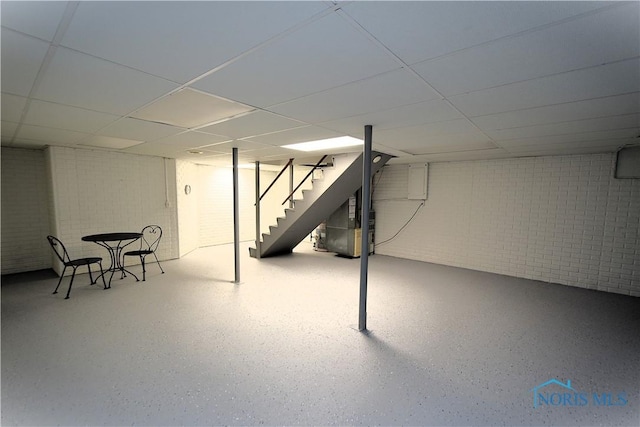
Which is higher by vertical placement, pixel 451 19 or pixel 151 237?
pixel 451 19

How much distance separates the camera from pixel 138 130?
10.7 ft

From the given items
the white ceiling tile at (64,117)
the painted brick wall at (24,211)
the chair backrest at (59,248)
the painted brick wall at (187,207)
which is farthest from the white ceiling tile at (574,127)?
the painted brick wall at (24,211)

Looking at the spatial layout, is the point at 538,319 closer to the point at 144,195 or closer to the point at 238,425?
the point at 238,425

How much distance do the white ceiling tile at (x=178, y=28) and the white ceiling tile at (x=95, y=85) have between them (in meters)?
0.16

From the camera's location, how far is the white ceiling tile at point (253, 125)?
8.68 feet

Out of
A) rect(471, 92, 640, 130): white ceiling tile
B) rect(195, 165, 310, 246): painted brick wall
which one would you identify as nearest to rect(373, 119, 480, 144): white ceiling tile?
rect(471, 92, 640, 130): white ceiling tile

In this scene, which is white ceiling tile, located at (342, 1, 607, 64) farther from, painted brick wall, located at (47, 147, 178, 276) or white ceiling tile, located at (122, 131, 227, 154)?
painted brick wall, located at (47, 147, 178, 276)

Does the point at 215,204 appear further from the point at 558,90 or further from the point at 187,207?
the point at 558,90

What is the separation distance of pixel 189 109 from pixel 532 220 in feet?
17.6

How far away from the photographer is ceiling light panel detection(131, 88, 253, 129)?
214 cm

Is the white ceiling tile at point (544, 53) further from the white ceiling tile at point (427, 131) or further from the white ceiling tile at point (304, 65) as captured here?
the white ceiling tile at point (427, 131)

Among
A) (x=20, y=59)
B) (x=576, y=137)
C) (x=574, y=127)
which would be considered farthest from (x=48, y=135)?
(x=576, y=137)

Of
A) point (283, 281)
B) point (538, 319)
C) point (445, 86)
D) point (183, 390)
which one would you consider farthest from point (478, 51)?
point (283, 281)

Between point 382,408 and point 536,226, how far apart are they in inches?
175
